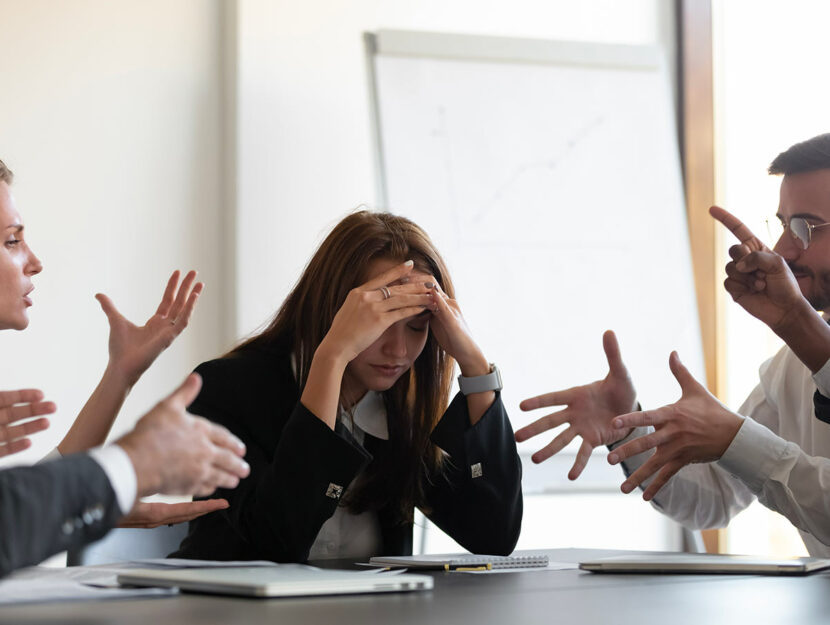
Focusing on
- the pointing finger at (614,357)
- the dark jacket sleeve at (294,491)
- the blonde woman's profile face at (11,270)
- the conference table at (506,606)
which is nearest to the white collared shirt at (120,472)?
the conference table at (506,606)

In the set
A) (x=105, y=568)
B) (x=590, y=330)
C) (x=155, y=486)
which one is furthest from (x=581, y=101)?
(x=155, y=486)

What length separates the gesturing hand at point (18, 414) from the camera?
4.65 ft

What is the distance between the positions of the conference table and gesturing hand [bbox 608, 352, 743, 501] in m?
0.40

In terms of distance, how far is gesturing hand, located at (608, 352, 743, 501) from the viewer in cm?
163

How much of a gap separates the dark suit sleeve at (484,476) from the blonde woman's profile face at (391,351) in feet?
0.39

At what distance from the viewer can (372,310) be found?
5.69 ft

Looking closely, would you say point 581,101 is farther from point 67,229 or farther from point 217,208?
point 67,229

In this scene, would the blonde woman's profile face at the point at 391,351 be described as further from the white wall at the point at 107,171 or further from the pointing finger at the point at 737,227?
the white wall at the point at 107,171

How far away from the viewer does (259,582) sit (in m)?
1.06

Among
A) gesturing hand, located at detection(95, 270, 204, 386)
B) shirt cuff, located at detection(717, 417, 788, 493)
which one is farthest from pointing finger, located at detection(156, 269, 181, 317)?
shirt cuff, located at detection(717, 417, 788, 493)

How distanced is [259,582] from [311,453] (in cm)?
52

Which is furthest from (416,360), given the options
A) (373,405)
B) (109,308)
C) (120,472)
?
(120,472)

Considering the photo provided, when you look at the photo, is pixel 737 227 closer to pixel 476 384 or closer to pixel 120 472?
pixel 476 384

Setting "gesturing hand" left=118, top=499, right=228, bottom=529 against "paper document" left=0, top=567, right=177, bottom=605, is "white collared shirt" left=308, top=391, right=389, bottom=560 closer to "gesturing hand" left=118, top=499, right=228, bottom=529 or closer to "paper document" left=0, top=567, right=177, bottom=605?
"gesturing hand" left=118, top=499, right=228, bottom=529
